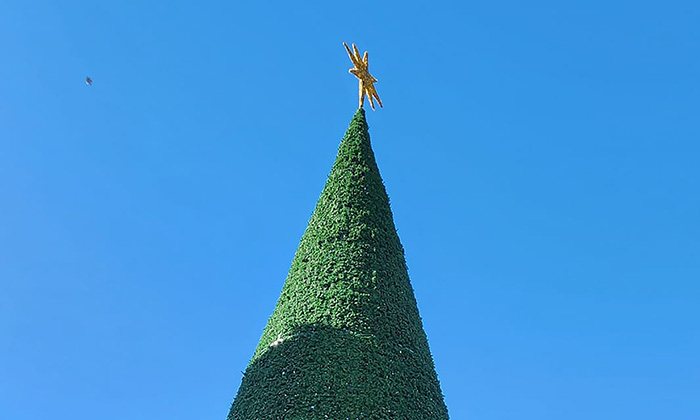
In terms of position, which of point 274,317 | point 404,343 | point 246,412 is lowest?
point 246,412

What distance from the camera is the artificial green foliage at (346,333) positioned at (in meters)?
8.98

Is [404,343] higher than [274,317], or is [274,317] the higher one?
[274,317]

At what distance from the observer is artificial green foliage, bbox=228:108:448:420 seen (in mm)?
8984

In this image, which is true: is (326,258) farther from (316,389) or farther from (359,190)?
(316,389)

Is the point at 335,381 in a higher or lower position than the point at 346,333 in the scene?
lower

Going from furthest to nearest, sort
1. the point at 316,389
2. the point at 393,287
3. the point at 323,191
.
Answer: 1. the point at 323,191
2. the point at 393,287
3. the point at 316,389

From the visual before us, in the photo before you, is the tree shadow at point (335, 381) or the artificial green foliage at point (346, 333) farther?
the artificial green foliage at point (346, 333)

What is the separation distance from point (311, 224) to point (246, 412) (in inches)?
138

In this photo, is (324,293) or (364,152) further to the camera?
(364,152)

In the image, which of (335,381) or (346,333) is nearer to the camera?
(335,381)

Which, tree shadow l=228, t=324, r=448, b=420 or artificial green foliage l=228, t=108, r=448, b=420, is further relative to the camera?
artificial green foliage l=228, t=108, r=448, b=420

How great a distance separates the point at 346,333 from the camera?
9578 mm

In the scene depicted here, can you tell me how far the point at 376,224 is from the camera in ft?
37.0

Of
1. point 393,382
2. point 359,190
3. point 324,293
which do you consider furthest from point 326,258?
point 393,382
